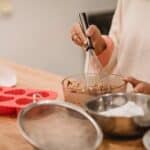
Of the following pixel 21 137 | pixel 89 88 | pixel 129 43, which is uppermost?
pixel 129 43

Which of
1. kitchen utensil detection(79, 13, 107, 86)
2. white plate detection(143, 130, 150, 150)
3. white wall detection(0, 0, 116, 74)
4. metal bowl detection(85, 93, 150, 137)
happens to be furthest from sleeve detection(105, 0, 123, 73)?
white wall detection(0, 0, 116, 74)

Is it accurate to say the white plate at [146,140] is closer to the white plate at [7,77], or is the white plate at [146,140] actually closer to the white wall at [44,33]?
the white plate at [7,77]

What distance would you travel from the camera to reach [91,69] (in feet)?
4.47

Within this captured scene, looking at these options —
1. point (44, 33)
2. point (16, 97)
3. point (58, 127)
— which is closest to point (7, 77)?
point (16, 97)

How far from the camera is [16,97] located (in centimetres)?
122

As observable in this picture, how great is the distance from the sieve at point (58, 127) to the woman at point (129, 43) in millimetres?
439

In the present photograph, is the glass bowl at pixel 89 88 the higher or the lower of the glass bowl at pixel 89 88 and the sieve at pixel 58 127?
the higher

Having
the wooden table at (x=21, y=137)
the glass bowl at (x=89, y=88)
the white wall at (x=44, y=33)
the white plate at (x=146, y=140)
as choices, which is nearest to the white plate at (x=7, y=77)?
the wooden table at (x=21, y=137)

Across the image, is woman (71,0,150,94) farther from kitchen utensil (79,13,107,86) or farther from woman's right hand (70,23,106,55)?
kitchen utensil (79,13,107,86)

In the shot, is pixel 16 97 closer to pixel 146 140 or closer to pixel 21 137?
pixel 21 137

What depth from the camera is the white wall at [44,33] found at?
2584 millimetres

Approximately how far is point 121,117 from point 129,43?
0.65m

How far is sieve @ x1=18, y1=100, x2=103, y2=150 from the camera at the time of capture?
924mm

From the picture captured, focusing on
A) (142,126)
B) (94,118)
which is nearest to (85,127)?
(94,118)
